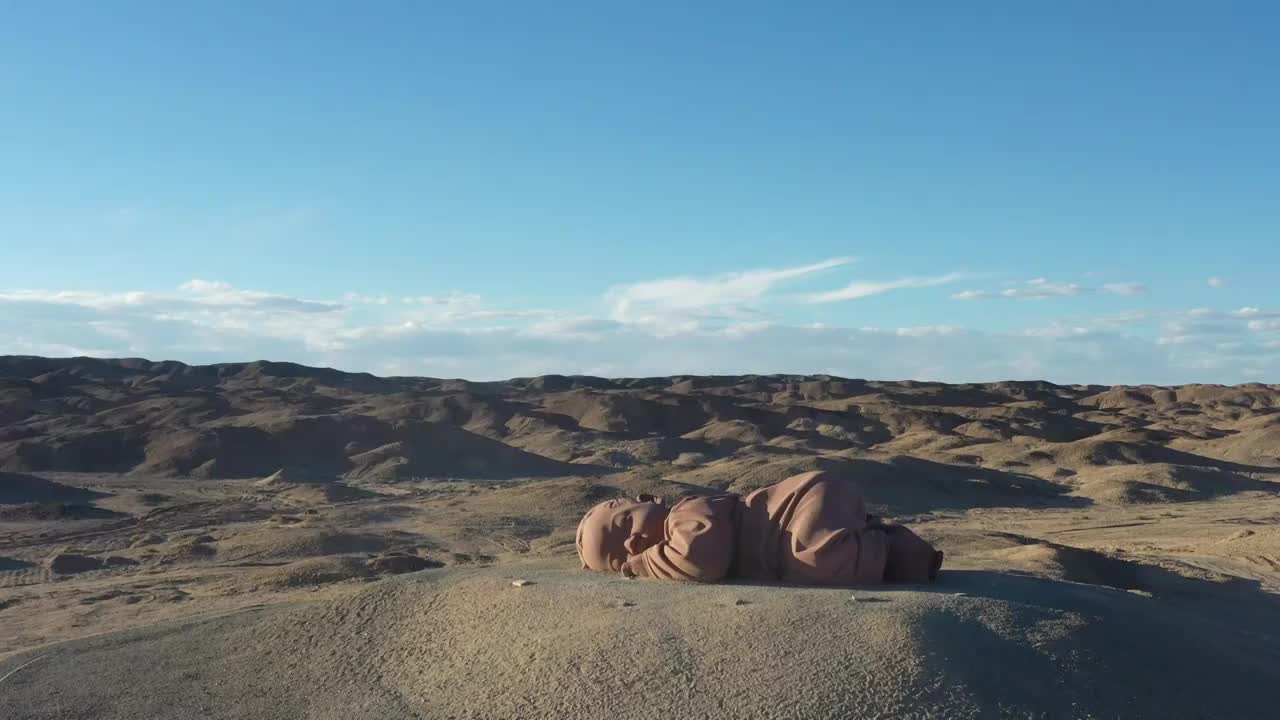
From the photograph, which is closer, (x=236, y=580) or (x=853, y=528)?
(x=853, y=528)

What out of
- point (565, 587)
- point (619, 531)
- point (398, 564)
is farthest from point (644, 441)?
point (565, 587)

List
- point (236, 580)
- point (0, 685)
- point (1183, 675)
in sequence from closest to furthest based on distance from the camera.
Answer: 1. point (1183, 675)
2. point (0, 685)
3. point (236, 580)

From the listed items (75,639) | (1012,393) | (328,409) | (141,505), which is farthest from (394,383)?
Result: (75,639)

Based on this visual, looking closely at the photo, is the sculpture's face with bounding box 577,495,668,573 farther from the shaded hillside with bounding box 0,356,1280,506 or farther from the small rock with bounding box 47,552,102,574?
the shaded hillside with bounding box 0,356,1280,506

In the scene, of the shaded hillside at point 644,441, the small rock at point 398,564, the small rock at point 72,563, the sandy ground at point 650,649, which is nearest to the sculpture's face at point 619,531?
the sandy ground at point 650,649

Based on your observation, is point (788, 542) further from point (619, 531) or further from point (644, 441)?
point (644, 441)

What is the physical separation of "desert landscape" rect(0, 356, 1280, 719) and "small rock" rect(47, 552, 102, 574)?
64mm

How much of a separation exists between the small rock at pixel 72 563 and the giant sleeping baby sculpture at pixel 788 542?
12.6m

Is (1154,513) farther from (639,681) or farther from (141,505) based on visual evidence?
(141,505)

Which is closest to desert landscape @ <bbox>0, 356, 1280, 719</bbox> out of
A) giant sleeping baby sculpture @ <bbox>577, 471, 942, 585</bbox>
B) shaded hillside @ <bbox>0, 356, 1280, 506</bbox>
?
shaded hillside @ <bbox>0, 356, 1280, 506</bbox>

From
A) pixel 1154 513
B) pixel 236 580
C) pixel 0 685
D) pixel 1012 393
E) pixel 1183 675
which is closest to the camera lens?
pixel 1183 675

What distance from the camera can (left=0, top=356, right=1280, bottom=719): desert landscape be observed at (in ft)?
26.2

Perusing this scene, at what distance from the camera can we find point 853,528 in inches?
398

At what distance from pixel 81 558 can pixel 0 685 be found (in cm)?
1073
